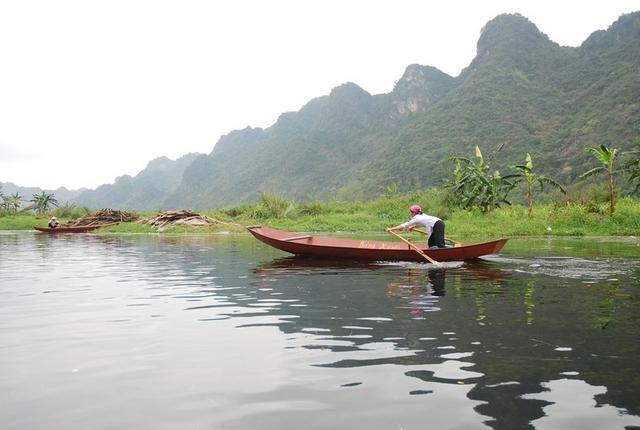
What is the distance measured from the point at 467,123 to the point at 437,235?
75.2 metres

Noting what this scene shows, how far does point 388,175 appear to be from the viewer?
81.4 m

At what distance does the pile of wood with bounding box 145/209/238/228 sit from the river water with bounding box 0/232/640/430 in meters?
22.6

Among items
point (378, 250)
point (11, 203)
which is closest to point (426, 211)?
point (378, 250)

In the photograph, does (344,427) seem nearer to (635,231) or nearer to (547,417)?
(547,417)

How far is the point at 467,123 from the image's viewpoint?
84250 millimetres

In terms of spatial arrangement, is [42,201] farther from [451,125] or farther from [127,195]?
[127,195]

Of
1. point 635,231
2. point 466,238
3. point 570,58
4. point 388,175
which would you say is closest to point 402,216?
point 466,238

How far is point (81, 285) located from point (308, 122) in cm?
16199

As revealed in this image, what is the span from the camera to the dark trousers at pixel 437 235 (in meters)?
13.7

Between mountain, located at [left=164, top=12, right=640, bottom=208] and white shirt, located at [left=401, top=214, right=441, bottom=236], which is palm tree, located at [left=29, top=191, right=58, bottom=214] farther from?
white shirt, located at [left=401, top=214, right=441, bottom=236]

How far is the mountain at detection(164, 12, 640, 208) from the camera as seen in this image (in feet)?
216

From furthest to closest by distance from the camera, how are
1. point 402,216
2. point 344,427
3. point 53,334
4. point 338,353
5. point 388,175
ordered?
point 388,175 < point 402,216 < point 53,334 < point 338,353 < point 344,427

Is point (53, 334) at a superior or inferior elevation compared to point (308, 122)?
inferior

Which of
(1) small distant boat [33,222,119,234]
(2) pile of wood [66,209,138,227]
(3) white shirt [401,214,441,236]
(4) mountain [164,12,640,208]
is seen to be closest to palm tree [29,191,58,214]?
(2) pile of wood [66,209,138,227]
